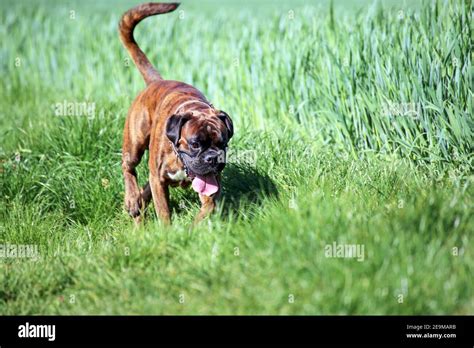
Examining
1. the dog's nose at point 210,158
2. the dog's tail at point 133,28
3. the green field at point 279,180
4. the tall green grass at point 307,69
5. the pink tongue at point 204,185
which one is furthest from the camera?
the dog's tail at point 133,28

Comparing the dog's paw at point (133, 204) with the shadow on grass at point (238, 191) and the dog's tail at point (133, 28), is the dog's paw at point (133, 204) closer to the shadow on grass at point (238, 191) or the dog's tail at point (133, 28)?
the shadow on grass at point (238, 191)

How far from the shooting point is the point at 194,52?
1023cm

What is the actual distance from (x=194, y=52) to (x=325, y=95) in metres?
3.13

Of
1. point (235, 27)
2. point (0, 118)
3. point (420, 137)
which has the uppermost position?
point (235, 27)

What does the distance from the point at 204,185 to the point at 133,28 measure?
2.28 metres

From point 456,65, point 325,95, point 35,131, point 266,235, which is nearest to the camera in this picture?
point 266,235

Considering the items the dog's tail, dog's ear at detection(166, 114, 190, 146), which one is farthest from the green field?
the dog's tail

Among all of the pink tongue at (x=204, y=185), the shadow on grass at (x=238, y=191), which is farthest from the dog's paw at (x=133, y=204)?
the pink tongue at (x=204, y=185)

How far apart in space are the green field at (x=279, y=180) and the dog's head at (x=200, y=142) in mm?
403

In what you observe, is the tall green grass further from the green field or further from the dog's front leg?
the dog's front leg

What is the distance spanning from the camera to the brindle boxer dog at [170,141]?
5.75 metres

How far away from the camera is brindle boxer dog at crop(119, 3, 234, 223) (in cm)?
575

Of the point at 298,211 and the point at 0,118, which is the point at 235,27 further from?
the point at 298,211

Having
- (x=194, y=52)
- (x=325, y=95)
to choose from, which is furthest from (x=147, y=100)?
(x=194, y=52)
